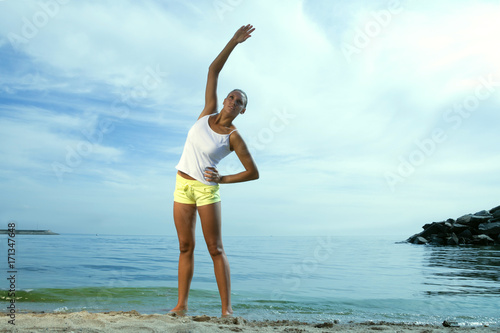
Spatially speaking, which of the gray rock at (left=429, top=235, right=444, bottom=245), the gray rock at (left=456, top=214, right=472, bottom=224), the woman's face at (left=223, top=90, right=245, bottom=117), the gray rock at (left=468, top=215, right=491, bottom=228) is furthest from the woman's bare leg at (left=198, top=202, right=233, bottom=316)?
the gray rock at (left=456, top=214, right=472, bottom=224)

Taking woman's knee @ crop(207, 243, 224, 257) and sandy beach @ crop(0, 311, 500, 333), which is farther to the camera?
woman's knee @ crop(207, 243, 224, 257)

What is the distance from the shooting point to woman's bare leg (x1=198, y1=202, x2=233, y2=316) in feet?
12.4

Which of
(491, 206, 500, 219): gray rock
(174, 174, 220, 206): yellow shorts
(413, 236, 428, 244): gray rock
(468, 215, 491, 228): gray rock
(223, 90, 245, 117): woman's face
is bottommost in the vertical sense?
(413, 236, 428, 244): gray rock

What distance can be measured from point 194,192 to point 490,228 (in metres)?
24.5

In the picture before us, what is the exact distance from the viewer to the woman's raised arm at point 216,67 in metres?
3.86

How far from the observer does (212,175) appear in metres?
3.70

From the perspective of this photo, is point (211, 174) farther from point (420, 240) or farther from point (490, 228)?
point (420, 240)

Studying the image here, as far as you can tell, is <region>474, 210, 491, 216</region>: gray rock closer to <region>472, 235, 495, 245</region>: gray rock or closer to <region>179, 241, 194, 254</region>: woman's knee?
<region>472, 235, 495, 245</region>: gray rock

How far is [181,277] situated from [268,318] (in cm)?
106

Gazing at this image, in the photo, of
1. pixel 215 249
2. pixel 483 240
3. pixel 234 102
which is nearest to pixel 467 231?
pixel 483 240

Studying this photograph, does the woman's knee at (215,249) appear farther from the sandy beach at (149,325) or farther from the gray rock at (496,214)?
the gray rock at (496,214)

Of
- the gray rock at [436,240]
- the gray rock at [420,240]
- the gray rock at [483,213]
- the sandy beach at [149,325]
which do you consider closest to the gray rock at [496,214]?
the gray rock at [483,213]

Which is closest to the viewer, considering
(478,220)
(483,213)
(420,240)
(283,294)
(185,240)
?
(185,240)

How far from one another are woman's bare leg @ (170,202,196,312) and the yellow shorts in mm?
69
